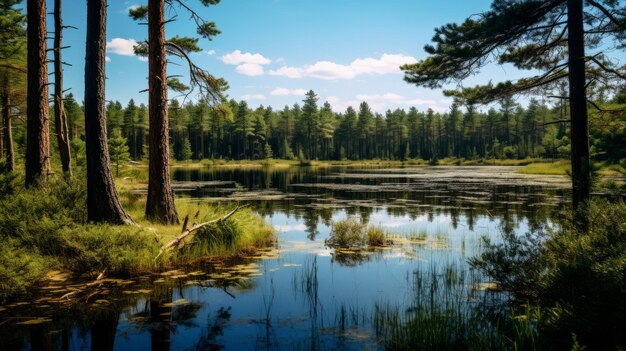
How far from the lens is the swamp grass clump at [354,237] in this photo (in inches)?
497

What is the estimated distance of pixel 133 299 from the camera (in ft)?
23.4

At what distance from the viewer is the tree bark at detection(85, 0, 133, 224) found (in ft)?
32.1

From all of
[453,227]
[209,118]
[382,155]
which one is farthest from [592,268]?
[382,155]

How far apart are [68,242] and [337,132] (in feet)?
348

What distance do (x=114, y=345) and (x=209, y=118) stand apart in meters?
98.2

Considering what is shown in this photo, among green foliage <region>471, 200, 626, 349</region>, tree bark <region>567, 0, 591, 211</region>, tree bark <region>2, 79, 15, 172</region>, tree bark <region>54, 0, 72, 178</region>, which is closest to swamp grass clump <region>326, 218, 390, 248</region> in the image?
green foliage <region>471, 200, 626, 349</region>

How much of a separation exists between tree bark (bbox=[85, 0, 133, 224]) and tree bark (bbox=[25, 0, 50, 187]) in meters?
3.19

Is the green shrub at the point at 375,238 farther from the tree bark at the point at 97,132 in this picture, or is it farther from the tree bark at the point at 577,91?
the tree bark at the point at 97,132

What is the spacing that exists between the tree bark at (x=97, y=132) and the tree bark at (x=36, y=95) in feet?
10.5

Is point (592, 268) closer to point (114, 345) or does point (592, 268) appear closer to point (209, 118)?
point (114, 345)

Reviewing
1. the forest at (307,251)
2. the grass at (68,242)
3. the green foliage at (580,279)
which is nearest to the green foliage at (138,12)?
the forest at (307,251)

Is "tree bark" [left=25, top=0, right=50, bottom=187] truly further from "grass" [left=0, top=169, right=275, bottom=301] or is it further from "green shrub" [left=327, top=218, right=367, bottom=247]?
"green shrub" [left=327, top=218, right=367, bottom=247]

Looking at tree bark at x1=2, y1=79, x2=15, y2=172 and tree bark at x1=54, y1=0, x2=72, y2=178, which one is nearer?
tree bark at x1=54, y1=0, x2=72, y2=178

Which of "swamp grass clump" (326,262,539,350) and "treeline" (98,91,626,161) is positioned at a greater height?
"treeline" (98,91,626,161)
